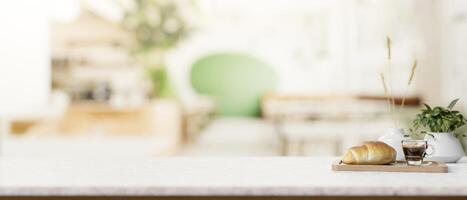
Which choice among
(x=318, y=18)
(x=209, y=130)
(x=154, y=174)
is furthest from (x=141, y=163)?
(x=318, y=18)

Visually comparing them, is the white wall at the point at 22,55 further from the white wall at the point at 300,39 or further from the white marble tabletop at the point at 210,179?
the white marble tabletop at the point at 210,179

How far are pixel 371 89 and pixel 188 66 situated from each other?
8.17 ft

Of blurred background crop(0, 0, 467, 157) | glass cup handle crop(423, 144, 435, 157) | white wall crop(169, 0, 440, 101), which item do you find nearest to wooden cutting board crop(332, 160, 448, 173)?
glass cup handle crop(423, 144, 435, 157)

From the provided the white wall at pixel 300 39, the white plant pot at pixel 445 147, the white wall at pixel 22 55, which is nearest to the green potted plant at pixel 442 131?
the white plant pot at pixel 445 147

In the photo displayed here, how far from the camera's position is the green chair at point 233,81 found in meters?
10.8

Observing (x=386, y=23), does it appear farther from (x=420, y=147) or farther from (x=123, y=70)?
(x=420, y=147)

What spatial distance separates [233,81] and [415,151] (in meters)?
8.92

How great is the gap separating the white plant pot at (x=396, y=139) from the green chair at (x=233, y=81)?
8653 mm

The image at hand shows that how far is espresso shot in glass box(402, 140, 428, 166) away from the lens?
77.5 inches

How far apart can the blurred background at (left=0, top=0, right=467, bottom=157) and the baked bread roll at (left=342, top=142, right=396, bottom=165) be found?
6.38 metres

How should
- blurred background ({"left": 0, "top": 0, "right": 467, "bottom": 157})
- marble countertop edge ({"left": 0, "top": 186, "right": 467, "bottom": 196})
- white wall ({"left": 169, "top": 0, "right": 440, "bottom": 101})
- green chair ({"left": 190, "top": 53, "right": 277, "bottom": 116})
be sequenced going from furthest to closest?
green chair ({"left": 190, "top": 53, "right": 277, "bottom": 116}) → white wall ({"left": 169, "top": 0, "right": 440, "bottom": 101}) → blurred background ({"left": 0, "top": 0, "right": 467, "bottom": 157}) → marble countertop edge ({"left": 0, "top": 186, "right": 467, "bottom": 196})

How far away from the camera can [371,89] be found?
10.5 m

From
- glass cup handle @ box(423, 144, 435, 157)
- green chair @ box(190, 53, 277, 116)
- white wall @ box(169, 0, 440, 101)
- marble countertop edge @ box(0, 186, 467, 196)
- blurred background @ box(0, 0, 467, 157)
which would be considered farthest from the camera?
green chair @ box(190, 53, 277, 116)

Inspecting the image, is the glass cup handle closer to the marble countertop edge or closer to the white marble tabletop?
the white marble tabletop
